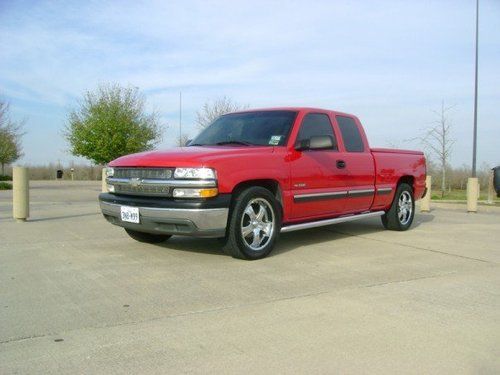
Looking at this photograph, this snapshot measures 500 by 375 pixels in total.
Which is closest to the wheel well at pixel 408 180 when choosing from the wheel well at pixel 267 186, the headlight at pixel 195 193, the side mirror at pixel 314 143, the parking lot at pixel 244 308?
the parking lot at pixel 244 308

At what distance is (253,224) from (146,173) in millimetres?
1317

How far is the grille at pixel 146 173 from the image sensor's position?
17.6 ft

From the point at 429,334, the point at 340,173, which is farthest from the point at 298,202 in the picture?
the point at 429,334

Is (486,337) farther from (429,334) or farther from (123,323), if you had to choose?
(123,323)

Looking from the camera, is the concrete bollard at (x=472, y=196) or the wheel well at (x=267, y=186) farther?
the concrete bollard at (x=472, y=196)

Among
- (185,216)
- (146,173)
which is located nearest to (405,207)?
(185,216)

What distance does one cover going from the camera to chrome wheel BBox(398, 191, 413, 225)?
27.9ft

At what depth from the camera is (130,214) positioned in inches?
220

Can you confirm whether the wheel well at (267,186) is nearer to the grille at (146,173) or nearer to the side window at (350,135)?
the grille at (146,173)

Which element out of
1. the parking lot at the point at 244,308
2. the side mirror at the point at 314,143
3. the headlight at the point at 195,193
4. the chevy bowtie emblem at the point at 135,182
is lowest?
the parking lot at the point at 244,308

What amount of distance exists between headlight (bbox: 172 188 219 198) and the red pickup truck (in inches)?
0.4

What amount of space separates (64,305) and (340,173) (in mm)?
4136

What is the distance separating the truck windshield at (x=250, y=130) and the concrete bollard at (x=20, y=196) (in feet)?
11.7

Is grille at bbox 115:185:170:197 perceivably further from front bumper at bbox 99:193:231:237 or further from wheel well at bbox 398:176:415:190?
wheel well at bbox 398:176:415:190
